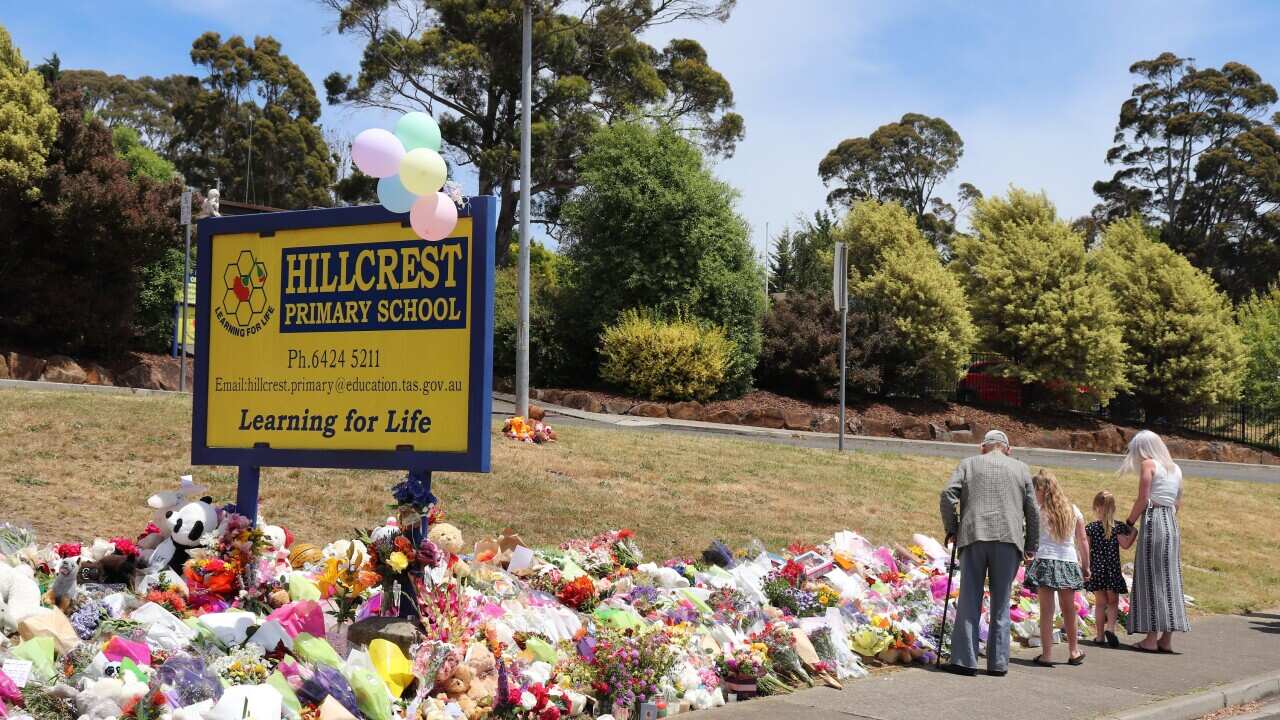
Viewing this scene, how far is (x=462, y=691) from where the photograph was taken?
19.3ft

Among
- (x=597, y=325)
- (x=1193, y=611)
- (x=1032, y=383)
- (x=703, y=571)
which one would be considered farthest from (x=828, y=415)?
(x=703, y=571)

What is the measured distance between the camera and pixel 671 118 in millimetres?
36625

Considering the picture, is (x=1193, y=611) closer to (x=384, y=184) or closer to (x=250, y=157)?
(x=384, y=184)

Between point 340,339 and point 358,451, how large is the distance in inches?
28.5

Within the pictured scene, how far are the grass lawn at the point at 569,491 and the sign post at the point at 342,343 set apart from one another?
8.26 feet

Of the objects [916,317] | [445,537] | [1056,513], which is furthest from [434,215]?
[916,317]

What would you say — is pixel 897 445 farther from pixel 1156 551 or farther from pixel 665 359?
pixel 1156 551

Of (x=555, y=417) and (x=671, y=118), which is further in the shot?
(x=671, y=118)

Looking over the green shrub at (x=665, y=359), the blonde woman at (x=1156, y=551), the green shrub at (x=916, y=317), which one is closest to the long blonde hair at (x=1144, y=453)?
the blonde woman at (x=1156, y=551)

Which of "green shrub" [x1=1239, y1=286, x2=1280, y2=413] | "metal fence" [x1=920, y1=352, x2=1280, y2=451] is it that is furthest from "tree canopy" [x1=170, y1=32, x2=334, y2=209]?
"green shrub" [x1=1239, y1=286, x2=1280, y2=413]

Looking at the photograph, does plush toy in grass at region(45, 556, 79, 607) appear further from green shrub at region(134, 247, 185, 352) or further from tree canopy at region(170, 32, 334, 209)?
tree canopy at region(170, 32, 334, 209)

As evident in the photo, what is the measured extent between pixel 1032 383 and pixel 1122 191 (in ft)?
108

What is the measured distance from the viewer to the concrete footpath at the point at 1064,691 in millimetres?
6715

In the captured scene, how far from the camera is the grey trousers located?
7.98 m
